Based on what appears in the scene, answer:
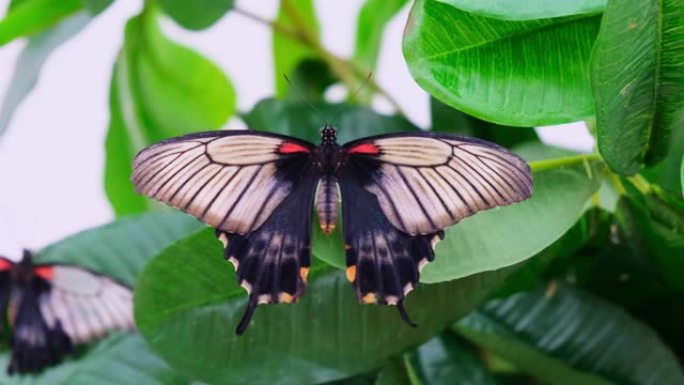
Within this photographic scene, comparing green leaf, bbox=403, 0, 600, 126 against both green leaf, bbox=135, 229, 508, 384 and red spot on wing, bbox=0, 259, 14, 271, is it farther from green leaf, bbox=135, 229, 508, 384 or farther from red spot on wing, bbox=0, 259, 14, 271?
red spot on wing, bbox=0, 259, 14, 271

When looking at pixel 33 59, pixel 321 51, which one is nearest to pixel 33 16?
pixel 33 59

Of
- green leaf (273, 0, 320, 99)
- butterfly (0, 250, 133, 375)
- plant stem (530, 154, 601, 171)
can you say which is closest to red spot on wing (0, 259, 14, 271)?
butterfly (0, 250, 133, 375)

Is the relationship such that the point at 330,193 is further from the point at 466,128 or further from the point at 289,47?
the point at 289,47

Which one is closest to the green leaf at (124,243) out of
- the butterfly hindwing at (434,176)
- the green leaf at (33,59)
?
the green leaf at (33,59)

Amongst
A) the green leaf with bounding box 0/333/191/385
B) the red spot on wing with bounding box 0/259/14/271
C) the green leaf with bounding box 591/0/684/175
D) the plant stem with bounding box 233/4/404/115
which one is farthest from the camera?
the plant stem with bounding box 233/4/404/115

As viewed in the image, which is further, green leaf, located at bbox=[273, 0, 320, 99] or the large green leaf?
green leaf, located at bbox=[273, 0, 320, 99]

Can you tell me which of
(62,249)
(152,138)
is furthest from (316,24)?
(62,249)
